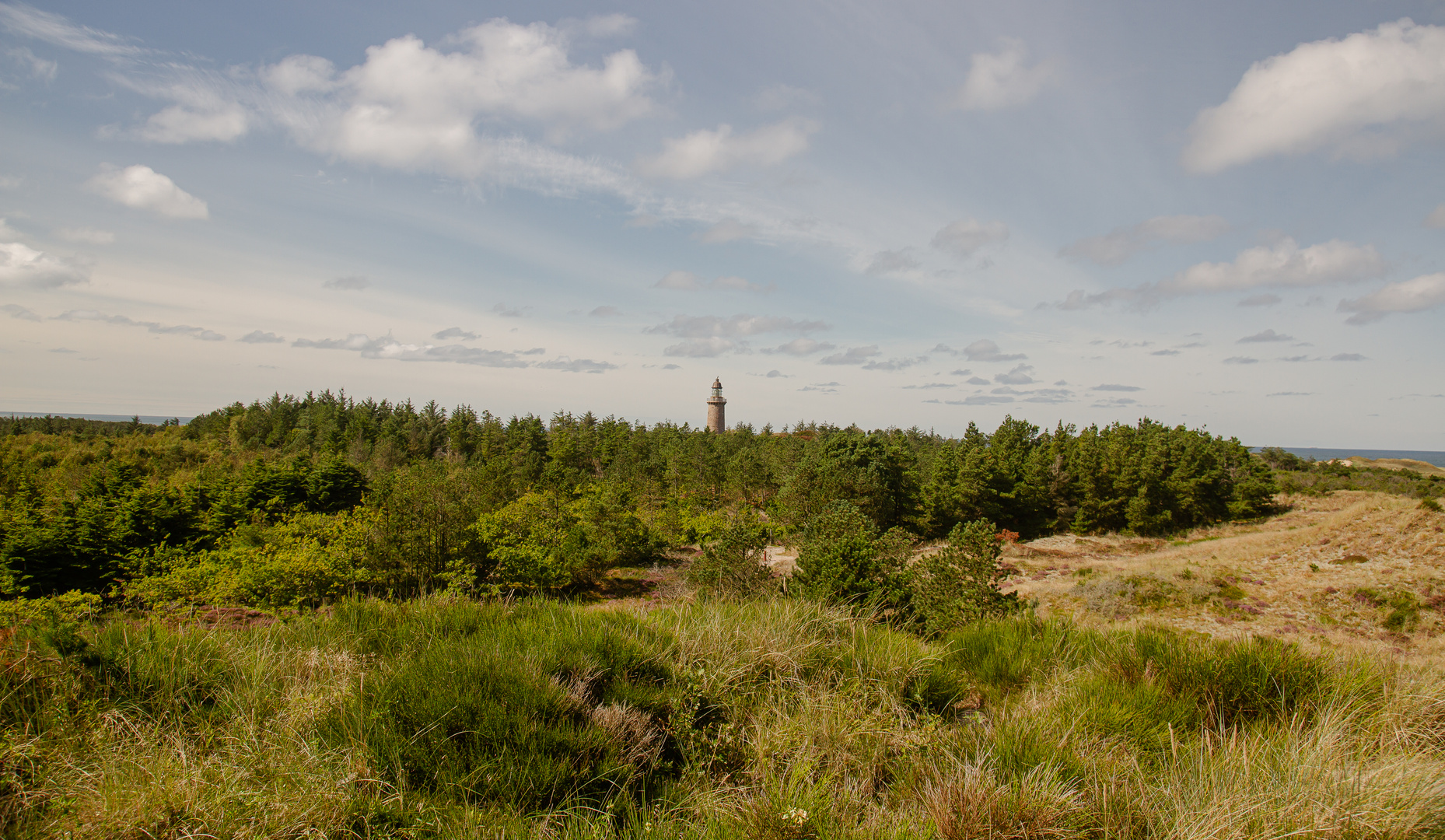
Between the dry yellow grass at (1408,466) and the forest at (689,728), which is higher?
the forest at (689,728)

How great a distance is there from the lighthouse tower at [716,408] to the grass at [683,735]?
81395 millimetres

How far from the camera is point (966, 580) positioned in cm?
1405

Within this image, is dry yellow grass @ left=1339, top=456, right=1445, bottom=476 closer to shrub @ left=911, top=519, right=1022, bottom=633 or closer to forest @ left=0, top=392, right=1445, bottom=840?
shrub @ left=911, top=519, right=1022, bottom=633

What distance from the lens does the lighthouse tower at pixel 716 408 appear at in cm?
8669

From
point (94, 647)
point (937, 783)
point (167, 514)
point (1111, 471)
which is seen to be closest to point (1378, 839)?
point (937, 783)

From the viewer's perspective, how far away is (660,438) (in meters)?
74.9

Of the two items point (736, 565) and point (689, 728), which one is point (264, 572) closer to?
point (736, 565)

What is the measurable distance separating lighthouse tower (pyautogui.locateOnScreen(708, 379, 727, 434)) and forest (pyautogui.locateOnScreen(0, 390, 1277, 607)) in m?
4.65

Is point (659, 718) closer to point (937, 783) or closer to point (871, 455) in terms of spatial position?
point (937, 783)

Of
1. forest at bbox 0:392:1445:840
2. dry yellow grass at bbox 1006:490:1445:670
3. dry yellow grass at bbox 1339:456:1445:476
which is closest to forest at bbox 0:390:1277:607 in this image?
forest at bbox 0:392:1445:840

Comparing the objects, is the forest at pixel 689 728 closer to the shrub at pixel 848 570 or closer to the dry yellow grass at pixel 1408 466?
the shrub at pixel 848 570

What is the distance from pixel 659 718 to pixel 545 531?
26.9 meters

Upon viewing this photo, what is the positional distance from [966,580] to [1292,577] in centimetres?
2603

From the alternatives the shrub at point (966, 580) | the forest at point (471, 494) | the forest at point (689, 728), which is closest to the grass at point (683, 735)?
the forest at point (689, 728)
